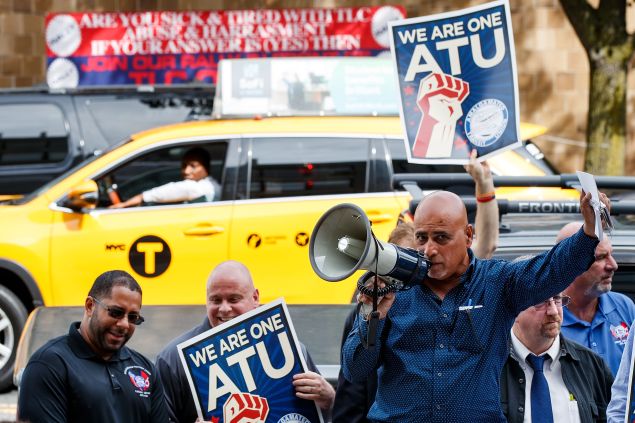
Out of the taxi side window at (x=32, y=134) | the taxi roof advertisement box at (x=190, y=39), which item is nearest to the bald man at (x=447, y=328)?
the taxi side window at (x=32, y=134)

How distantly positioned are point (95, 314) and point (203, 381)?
0.49 meters

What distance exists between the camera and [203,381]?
16.7 feet

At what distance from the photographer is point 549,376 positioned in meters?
5.09

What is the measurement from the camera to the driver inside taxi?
9602 millimetres

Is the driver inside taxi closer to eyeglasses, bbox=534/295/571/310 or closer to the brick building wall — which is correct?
eyeglasses, bbox=534/295/571/310

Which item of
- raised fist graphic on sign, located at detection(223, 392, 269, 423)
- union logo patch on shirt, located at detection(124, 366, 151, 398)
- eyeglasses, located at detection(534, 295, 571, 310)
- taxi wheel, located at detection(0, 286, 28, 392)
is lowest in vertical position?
taxi wheel, located at detection(0, 286, 28, 392)

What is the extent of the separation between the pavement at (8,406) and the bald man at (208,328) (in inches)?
136

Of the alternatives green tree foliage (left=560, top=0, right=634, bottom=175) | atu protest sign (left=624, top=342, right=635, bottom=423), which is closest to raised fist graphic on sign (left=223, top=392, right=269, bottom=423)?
atu protest sign (left=624, top=342, right=635, bottom=423)

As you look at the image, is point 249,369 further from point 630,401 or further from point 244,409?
point 630,401

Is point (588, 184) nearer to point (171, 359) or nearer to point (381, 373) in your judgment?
point (381, 373)

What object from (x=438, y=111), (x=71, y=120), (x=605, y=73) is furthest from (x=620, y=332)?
(x=605, y=73)

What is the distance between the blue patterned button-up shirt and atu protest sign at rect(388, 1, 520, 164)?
1981 millimetres

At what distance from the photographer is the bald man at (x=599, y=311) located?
18.7 feet

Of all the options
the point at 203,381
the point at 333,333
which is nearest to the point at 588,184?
the point at 203,381
